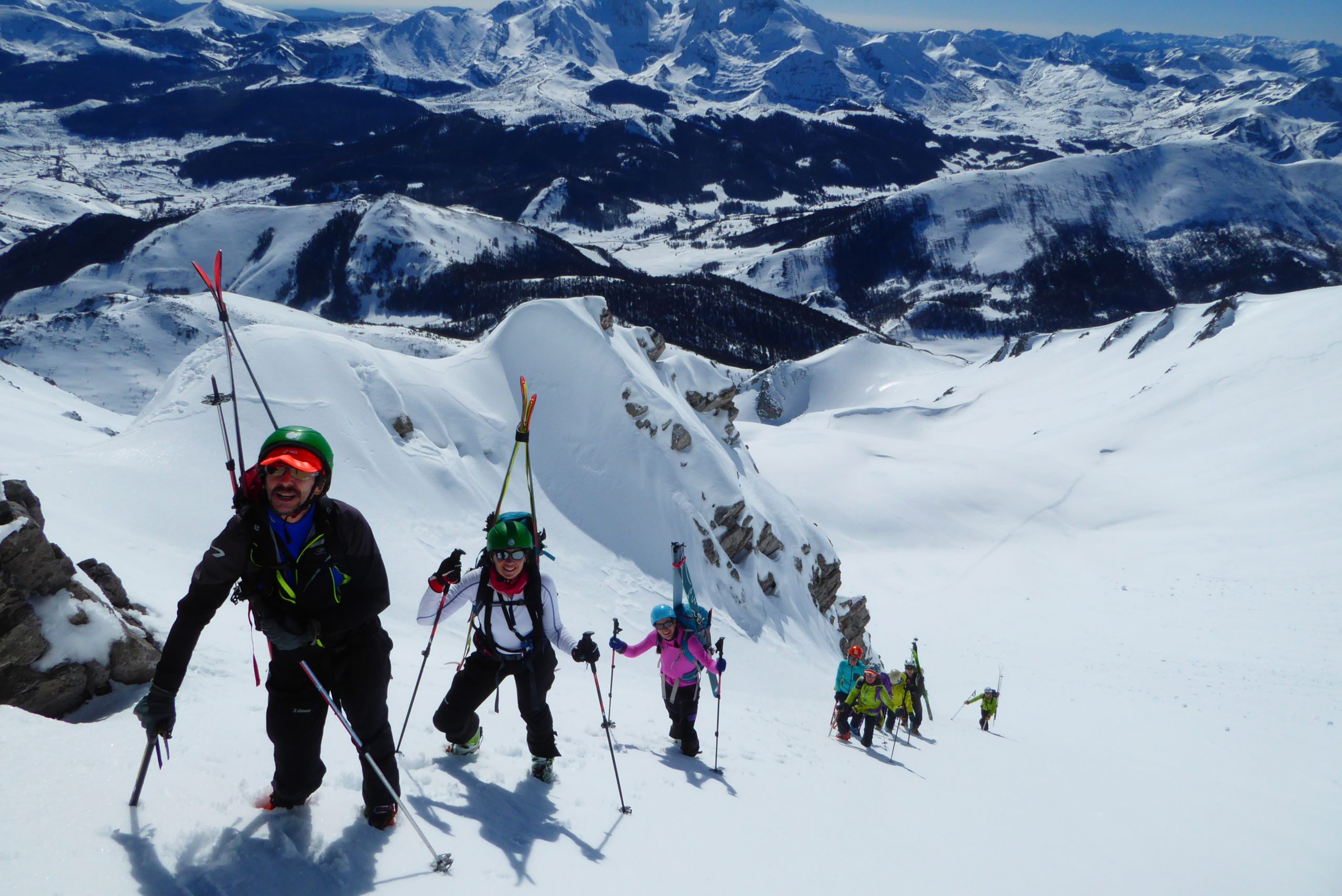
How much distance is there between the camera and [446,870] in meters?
4.39

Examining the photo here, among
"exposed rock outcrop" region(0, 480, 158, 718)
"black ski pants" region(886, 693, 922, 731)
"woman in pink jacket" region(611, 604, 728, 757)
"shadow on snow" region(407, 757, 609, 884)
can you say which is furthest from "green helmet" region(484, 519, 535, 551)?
"black ski pants" region(886, 693, 922, 731)

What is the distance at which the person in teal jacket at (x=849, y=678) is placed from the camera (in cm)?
1252

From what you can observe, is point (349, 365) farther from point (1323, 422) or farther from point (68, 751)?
point (1323, 422)

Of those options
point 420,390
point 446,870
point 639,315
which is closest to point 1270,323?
point 420,390

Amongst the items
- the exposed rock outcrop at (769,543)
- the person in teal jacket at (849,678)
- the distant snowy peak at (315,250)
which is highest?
the person in teal jacket at (849,678)

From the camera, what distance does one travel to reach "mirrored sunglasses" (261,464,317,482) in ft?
12.7

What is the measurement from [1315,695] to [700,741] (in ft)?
80.6

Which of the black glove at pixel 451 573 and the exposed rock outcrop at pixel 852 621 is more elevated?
the black glove at pixel 451 573

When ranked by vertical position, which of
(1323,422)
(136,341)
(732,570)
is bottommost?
(136,341)

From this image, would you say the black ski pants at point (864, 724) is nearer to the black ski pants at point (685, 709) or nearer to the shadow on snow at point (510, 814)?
the black ski pants at point (685, 709)

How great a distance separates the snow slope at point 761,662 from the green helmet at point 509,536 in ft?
6.95

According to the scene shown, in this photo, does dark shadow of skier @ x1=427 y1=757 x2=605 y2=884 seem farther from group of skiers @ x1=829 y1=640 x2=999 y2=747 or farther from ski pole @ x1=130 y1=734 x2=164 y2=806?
group of skiers @ x1=829 y1=640 x2=999 y2=747

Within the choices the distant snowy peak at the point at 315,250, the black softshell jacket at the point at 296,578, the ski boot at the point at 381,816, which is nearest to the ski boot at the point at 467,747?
the ski boot at the point at 381,816

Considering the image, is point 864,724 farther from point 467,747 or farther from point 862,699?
point 467,747
